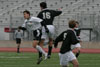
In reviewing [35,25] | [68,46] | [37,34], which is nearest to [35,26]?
[35,25]

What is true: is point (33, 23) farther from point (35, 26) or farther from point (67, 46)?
point (67, 46)

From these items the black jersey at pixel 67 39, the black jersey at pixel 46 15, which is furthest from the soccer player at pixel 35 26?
the black jersey at pixel 67 39

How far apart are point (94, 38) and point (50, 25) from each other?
16472mm

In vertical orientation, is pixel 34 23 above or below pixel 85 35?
above

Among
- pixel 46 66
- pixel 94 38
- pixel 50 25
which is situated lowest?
pixel 94 38

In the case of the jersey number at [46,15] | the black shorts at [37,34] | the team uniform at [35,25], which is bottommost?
the black shorts at [37,34]

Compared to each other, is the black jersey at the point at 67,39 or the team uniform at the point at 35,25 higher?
the black jersey at the point at 67,39

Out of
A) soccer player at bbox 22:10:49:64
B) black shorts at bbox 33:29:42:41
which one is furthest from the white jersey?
black shorts at bbox 33:29:42:41

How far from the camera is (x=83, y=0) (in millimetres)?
38375

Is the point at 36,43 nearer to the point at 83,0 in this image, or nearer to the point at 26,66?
the point at 26,66

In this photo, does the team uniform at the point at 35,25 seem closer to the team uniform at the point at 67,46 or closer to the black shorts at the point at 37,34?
the black shorts at the point at 37,34

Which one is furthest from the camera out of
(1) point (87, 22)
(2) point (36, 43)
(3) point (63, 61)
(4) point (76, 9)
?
(4) point (76, 9)

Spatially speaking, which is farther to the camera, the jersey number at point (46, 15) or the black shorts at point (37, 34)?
the jersey number at point (46, 15)

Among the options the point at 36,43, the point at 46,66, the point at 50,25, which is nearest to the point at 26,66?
the point at 46,66
